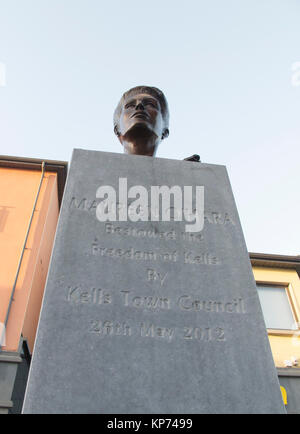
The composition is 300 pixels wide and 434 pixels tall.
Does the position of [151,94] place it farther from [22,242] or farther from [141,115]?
[22,242]

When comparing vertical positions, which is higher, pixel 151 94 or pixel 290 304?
pixel 290 304

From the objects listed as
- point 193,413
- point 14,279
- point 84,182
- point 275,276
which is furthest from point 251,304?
point 275,276

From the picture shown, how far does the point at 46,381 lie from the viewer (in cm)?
177

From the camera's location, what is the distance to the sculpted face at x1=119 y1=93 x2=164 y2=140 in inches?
156

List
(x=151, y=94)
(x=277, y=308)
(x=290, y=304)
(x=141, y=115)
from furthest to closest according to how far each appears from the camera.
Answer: (x=290, y=304)
(x=277, y=308)
(x=151, y=94)
(x=141, y=115)

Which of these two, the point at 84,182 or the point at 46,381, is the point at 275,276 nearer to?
the point at 84,182

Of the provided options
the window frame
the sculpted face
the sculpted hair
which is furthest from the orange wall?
the window frame

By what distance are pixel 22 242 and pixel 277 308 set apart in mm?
8382

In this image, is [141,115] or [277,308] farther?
[277,308]

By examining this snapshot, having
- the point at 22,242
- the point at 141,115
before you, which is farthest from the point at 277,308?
the point at 141,115

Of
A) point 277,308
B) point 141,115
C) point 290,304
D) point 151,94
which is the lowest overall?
point 141,115

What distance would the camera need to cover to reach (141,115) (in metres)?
4.01

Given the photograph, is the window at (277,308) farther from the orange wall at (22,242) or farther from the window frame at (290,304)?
the orange wall at (22,242)
